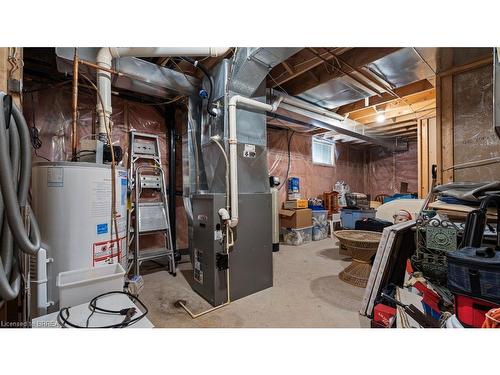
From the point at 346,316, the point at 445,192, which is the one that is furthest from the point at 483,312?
the point at 445,192

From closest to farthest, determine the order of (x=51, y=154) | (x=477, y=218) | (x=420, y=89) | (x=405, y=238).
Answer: (x=477, y=218), (x=405, y=238), (x=51, y=154), (x=420, y=89)

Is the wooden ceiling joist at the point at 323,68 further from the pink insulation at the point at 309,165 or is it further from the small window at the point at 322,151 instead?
the small window at the point at 322,151

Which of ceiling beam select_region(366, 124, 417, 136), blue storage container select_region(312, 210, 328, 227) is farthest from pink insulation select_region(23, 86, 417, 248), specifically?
ceiling beam select_region(366, 124, 417, 136)

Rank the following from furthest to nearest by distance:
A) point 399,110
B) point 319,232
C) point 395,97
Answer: point 319,232 < point 399,110 < point 395,97

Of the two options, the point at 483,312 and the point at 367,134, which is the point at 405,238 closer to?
the point at 483,312

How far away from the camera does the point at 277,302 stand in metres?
2.05

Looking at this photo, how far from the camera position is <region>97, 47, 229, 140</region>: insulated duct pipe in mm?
1808

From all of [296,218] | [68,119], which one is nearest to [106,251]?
[68,119]

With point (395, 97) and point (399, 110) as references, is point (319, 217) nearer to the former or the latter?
point (399, 110)

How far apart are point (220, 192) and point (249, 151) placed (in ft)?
1.67

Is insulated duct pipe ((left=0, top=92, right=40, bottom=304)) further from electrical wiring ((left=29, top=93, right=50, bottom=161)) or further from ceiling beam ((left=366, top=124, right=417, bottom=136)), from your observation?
ceiling beam ((left=366, top=124, right=417, bottom=136))

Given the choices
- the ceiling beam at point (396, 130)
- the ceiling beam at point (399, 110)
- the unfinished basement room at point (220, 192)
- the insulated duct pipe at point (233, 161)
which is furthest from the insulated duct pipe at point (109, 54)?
the ceiling beam at point (396, 130)

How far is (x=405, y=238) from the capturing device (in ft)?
6.64

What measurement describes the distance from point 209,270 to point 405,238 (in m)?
1.81
